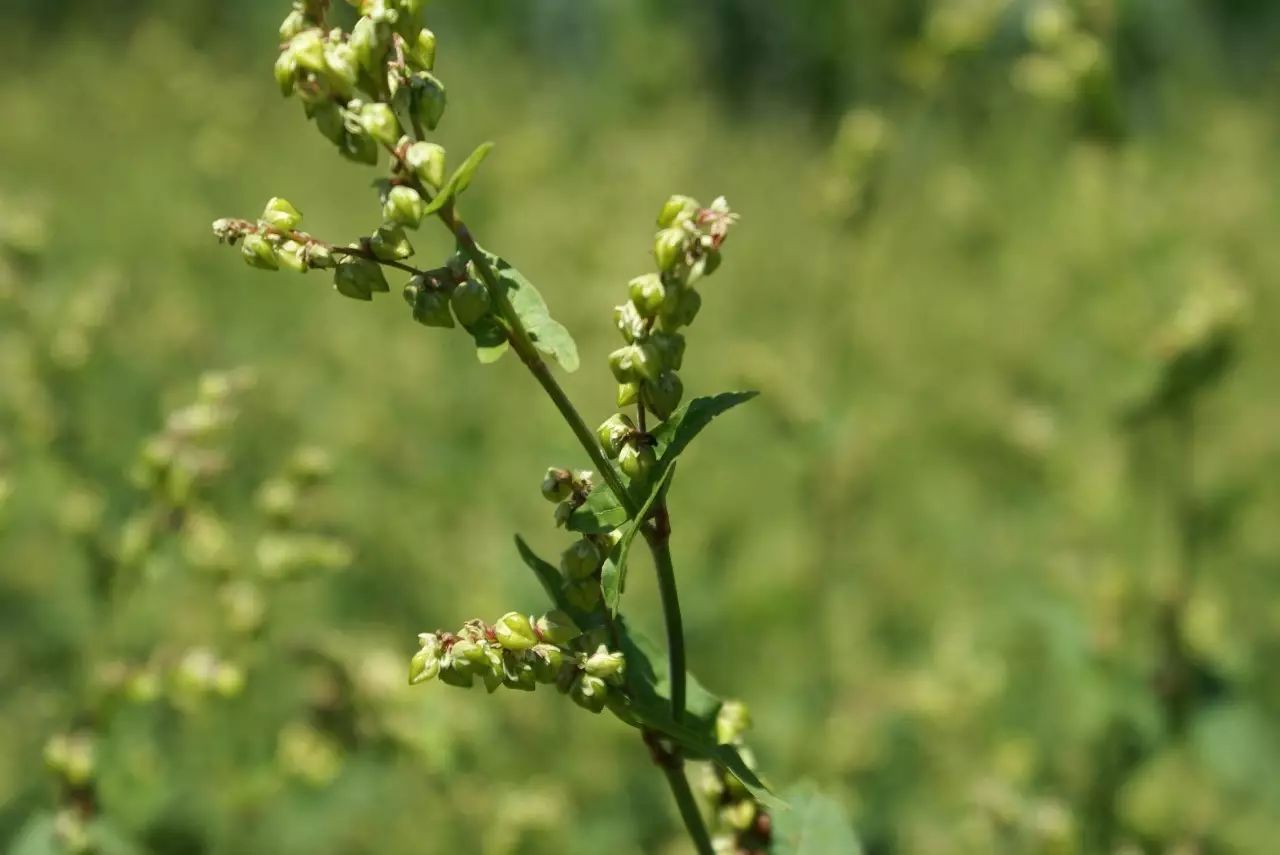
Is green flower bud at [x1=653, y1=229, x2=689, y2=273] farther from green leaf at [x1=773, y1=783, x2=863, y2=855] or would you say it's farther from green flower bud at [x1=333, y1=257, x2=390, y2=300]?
green leaf at [x1=773, y1=783, x2=863, y2=855]

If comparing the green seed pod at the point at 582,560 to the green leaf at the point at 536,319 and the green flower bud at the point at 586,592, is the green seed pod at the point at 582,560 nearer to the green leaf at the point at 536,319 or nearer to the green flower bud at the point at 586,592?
the green flower bud at the point at 586,592

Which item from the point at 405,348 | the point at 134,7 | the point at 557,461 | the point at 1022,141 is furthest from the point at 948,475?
the point at 134,7

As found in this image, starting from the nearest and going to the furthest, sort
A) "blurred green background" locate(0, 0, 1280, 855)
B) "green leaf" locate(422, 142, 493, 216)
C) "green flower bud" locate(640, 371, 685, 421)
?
"green leaf" locate(422, 142, 493, 216) < "green flower bud" locate(640, 371, 685, 421) < "blurred green background" locate(0, 0, 1280, 855)

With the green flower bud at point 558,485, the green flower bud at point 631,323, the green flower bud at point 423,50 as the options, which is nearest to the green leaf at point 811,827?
the green flower bud at point 558,485

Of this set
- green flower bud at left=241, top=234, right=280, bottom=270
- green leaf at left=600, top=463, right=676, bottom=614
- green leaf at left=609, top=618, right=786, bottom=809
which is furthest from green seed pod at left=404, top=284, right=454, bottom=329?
green leaf at left=609, top=618, right=786, bottom=809

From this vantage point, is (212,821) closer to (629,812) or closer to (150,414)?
(629,812)

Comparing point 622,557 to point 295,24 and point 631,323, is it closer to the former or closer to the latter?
point 631,323
